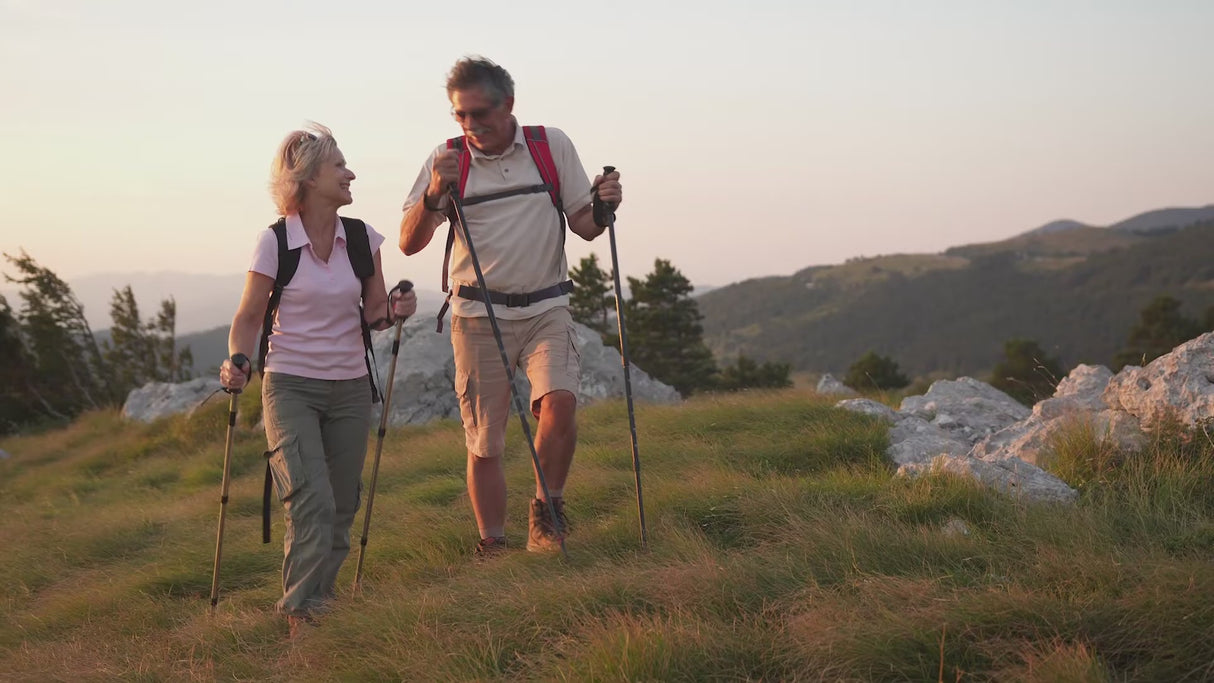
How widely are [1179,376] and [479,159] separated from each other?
4600mm

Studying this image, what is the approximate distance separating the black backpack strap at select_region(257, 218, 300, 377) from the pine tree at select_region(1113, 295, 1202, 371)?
51.3 meters

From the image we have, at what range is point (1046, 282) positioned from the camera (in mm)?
159875

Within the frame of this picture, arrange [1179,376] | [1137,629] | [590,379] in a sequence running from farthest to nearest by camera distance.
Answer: [590,379] → [1179,376] → [1137,629]

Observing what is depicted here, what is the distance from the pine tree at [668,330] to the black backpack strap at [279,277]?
31.5 meters

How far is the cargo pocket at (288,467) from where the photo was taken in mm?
4551

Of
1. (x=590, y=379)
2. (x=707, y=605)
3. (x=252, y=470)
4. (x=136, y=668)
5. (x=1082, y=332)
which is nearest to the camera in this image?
(x=707, y=605)

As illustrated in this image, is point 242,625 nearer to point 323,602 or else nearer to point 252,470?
point 323,602

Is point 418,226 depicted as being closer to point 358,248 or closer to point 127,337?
point 358,248

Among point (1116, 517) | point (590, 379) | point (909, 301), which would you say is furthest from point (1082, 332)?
point (1116, 517)

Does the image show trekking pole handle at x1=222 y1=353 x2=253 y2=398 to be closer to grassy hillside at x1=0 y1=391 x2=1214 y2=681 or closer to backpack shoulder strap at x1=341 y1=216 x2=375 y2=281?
backpack shoulder strap at x1=341 y1=216 x2=375 y2=281

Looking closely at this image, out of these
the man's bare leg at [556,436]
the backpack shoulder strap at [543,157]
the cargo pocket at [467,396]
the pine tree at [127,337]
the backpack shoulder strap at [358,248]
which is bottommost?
the man's bare leg at [556,436]

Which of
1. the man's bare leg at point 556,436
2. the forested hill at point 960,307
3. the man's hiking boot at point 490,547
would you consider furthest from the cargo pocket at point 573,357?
the forested hill at point 960,307

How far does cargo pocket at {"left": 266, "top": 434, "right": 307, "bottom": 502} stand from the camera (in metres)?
4.55

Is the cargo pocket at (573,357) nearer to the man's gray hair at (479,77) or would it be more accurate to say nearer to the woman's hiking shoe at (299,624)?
the man's gray hair at (479,77)
